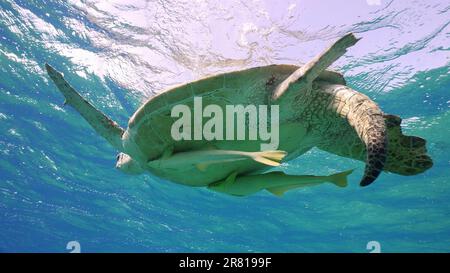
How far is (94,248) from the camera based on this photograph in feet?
123

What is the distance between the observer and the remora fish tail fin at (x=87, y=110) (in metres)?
4.69

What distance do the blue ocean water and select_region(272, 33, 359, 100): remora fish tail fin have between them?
4903mm

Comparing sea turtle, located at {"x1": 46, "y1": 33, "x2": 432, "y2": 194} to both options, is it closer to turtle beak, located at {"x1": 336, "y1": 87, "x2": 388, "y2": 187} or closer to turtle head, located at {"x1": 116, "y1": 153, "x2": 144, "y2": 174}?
turtle beak, located at {"x1": 336, "y1": 87, "x2": 388, "y2": 187}

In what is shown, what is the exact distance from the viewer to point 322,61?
3332 millimetres

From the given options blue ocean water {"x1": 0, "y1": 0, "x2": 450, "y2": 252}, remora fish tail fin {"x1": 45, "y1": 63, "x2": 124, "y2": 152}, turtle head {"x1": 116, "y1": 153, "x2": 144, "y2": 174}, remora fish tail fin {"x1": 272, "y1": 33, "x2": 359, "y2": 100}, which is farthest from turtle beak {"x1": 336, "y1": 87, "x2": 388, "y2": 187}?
blue ocean water {"x1": 0, "y1": 0, "x2": 450, "y2": 252}

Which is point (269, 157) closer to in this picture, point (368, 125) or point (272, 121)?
point (368, 125)

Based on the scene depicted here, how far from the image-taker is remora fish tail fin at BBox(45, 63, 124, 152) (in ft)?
15.4

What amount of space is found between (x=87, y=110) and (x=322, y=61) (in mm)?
3487

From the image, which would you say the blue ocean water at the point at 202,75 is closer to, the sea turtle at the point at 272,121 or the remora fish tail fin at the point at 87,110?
the remora fish tail fin at the point at 87,110

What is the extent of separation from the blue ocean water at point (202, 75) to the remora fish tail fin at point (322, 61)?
4.90m

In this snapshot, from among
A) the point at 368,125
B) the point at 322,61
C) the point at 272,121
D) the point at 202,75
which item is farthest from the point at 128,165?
the point at 368,125
